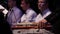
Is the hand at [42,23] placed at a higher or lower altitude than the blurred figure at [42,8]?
lower

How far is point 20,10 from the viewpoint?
2.48 meters

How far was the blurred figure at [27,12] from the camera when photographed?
7.86 feet

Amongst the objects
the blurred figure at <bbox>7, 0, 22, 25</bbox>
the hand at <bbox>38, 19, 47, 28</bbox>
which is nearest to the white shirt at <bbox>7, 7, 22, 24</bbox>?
the blurred figure at <bbox>7, 0, 22, 25</bbox>

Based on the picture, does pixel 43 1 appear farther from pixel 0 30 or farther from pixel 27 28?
pixel 0 30

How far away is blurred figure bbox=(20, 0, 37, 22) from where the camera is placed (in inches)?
94.3

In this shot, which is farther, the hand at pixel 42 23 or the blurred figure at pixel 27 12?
the blurred figure at pixel 27 12

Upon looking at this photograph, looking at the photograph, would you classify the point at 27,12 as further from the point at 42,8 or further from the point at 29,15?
the point at 42,8

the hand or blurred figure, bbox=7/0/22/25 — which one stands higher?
blurred figure, bbox=7/0/22/25

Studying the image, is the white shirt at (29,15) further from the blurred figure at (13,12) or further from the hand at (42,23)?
the hand at (42,23)

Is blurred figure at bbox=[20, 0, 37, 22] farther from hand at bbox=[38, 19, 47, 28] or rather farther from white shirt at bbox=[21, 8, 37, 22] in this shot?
hand at bbox=[38, 19, 47, 28]

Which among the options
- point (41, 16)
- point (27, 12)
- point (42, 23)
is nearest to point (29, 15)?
point (27, 12)

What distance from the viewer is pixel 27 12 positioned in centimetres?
243

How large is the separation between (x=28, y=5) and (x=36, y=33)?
2.05 feet

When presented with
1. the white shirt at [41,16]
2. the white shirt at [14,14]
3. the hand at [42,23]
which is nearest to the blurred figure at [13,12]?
the white shirt at [14,14]
